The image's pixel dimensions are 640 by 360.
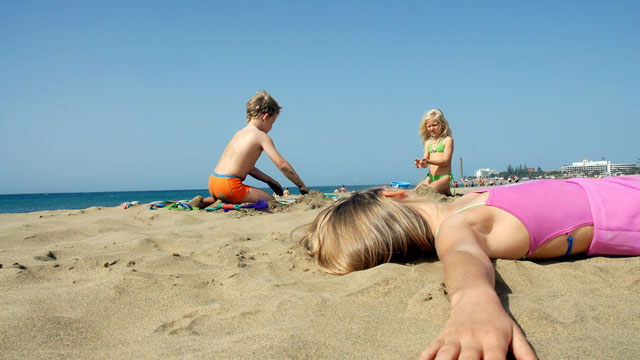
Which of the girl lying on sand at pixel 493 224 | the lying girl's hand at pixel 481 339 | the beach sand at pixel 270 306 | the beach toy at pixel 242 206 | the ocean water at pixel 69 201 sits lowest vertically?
the ocean water at pixel 69 201

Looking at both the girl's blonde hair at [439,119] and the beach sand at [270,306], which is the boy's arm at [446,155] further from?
the beach sand at [270,306]

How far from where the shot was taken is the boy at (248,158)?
17.5 feet

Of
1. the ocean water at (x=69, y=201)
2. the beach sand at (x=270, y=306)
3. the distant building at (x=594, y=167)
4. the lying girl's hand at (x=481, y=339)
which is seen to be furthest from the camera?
the distant building at (x=594, y=167)

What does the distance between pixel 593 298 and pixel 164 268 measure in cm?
214

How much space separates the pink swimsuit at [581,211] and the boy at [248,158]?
3830 mm

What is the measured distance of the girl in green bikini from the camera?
618 centimetres

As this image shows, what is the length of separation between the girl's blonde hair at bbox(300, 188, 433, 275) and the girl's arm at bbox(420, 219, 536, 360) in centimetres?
55

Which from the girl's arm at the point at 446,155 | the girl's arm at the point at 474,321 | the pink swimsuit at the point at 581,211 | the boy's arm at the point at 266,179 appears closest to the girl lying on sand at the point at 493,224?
the pink swimsuit at the point at 581,211

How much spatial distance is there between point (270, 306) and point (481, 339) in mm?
882

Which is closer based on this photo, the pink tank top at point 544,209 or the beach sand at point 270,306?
the beach sand at point 270,306

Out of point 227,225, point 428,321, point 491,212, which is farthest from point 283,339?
point 227,225

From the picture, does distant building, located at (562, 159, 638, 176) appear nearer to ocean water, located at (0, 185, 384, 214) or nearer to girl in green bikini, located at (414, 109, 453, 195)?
ocean water, located at (0, 185, 384, 214)

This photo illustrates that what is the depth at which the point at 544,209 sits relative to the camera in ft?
6.25

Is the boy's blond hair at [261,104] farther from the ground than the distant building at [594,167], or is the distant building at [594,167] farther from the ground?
the boy's blond hair at [261,104]
